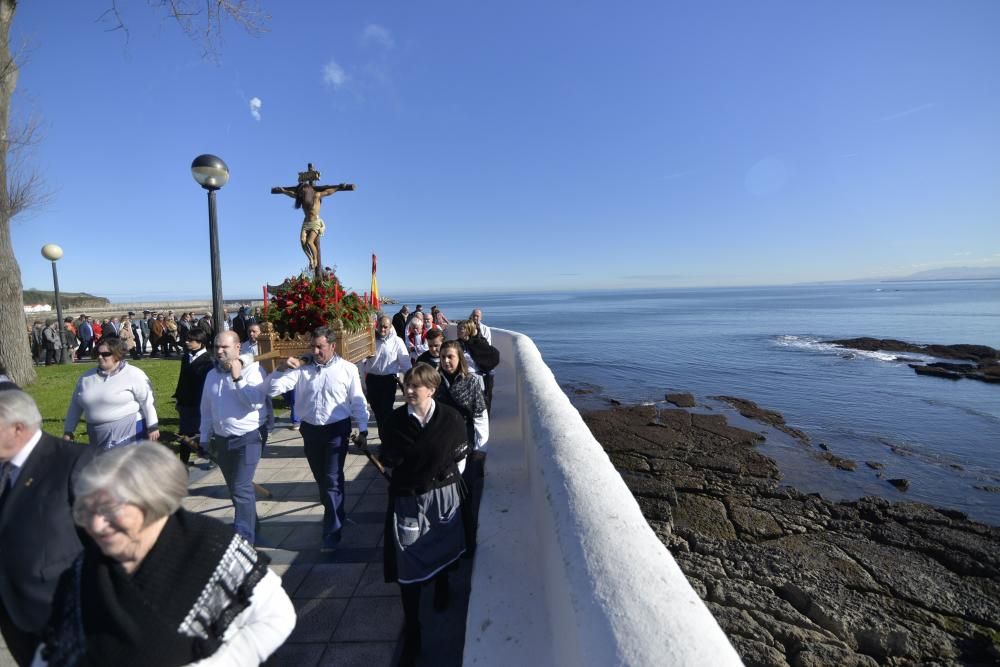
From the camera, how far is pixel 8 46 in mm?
10023

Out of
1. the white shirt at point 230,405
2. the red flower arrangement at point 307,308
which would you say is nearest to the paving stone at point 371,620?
the white shirt at point 230,405

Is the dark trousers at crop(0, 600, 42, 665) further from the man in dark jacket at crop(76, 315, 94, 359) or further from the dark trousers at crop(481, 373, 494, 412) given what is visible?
the man in dark jacket at crop(76, 315, 94, 359)

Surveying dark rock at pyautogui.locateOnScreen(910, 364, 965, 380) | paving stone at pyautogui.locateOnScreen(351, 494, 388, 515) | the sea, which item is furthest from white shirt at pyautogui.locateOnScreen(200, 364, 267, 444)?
dark rock at pyautogui.locateOnScreen(910, 364, 965, 380)

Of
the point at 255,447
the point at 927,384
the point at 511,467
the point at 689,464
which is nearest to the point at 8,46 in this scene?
the point at 255,447

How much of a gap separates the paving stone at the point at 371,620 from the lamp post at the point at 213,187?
3.60 metres

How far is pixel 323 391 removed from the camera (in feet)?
13.0

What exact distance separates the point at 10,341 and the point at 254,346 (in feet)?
30.2

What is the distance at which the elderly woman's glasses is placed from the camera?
131cm

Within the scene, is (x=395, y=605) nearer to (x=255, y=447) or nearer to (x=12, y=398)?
(x=255, y=447)

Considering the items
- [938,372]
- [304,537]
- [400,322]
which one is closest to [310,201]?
[400,322]

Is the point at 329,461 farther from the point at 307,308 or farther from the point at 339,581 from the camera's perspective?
the point at 307,308

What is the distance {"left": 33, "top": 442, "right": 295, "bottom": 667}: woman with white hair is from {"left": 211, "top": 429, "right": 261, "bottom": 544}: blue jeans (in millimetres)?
2372

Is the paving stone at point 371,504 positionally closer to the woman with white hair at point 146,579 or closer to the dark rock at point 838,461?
the woman with white hair at point 146,579

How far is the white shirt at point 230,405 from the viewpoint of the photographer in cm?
372
